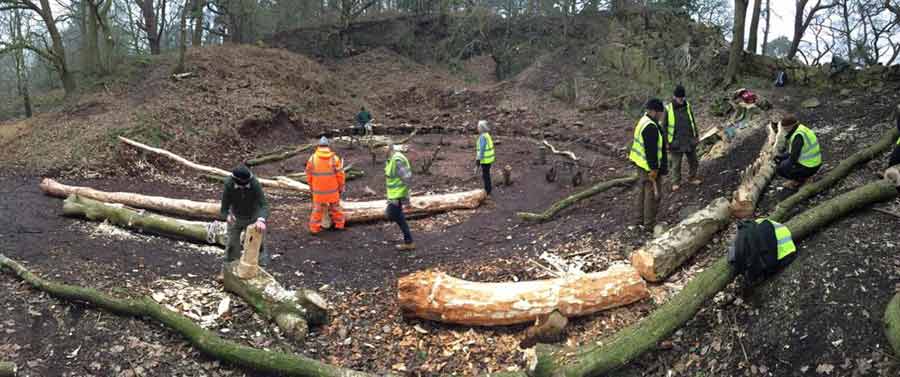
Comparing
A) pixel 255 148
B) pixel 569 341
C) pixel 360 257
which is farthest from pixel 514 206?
pixel 255 148

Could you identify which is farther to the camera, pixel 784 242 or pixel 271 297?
pixel 271 297

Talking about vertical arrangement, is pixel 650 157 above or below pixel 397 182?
above

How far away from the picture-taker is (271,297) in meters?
6.09

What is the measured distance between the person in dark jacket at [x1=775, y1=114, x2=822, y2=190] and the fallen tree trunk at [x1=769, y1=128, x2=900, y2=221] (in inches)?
7.3

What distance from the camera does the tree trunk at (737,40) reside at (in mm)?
14195

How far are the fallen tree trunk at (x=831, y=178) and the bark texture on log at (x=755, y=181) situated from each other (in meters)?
0.35

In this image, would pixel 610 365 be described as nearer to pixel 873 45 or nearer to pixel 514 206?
pixel 514 206

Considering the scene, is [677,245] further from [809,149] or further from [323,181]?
[323,181]

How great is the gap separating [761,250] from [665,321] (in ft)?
3.61

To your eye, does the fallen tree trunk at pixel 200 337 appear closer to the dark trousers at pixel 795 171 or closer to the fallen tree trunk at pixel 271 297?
the fallen tree trunk at pixel 271 297

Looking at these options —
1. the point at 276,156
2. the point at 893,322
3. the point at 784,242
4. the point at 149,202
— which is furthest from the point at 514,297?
the point at 276,156

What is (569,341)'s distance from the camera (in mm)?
5551

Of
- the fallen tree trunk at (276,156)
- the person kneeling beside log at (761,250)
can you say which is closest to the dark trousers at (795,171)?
the person kneeling beside log at (761,250)

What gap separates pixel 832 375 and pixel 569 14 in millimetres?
25535
